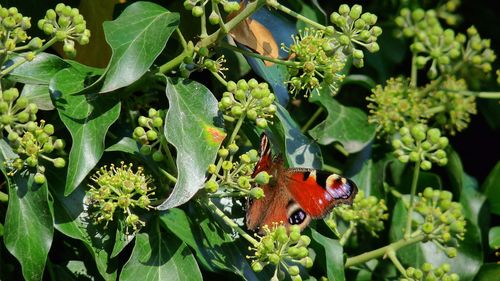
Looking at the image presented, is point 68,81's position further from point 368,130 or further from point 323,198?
point 368,130

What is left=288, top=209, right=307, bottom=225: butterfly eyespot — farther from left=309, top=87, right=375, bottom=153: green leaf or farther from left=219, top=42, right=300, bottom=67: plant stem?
left=309, top=87, right=375, bottom=153: green leaf

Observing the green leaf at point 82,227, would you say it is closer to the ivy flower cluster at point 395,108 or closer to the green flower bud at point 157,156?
the green flower bud at point 157,156

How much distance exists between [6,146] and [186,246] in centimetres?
48

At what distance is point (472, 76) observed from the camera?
10.4 ft

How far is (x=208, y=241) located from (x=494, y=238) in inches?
49.6

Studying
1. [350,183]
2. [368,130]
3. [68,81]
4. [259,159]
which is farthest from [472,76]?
[68,81]

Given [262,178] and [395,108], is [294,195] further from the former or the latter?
[395,108]

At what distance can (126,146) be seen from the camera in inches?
83.0

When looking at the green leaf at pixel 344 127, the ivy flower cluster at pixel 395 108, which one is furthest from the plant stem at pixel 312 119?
the ivy flower cluster at pixel 395 108

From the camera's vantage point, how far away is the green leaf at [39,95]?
2119 millimetres

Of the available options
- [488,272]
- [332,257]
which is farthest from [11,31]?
[488,272]

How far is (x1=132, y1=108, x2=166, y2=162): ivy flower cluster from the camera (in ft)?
6.61

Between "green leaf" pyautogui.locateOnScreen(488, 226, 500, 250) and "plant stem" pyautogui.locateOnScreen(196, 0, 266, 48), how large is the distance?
134cm

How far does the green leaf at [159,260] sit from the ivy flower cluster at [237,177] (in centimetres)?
19
